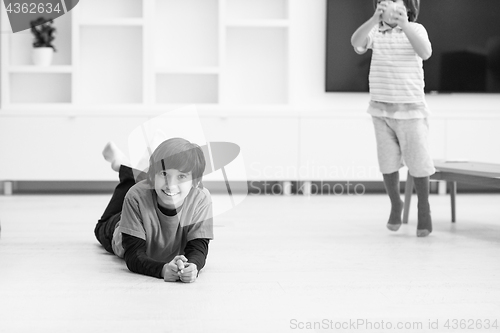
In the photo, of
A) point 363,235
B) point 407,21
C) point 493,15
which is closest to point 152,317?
point 363,235

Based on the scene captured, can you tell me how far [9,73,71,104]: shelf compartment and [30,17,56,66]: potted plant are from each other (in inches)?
8.3

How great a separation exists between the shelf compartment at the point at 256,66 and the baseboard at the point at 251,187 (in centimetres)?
59

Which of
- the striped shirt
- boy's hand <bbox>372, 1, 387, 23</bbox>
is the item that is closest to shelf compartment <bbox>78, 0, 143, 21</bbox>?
the striped shirt

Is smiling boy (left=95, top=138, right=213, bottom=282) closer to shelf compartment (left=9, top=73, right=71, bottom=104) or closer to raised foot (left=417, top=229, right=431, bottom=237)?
raised foot (left=417, top=229, right=431, bottom=237)

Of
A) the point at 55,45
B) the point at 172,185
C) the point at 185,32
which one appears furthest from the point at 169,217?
the point at 55,45

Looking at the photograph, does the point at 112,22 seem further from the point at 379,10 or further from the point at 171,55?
the point at 379,10

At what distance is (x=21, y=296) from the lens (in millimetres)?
1546

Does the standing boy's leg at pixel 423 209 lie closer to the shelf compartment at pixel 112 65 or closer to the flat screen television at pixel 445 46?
the flat screen television at pixel 445 46

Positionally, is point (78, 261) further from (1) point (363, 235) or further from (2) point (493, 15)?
(2) point (493, 15)

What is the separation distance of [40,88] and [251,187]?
62.9 inches

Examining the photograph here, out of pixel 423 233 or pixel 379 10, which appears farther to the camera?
pixel 423 233

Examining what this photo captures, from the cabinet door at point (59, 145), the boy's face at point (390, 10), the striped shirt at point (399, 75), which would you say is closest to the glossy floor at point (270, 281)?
the striped shirt at point (399, 75)

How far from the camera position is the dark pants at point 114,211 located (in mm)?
2148

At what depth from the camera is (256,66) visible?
4633 mm
